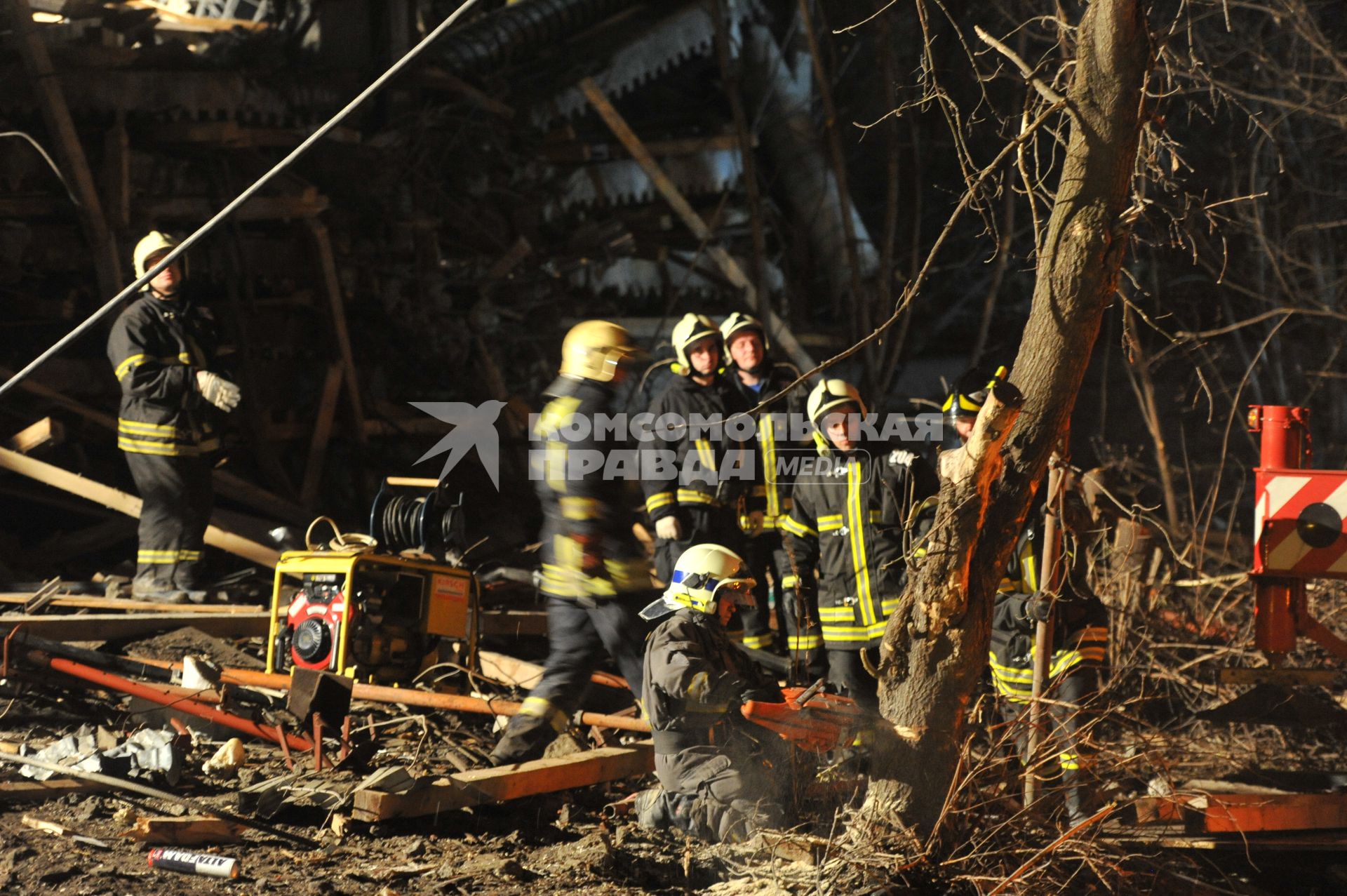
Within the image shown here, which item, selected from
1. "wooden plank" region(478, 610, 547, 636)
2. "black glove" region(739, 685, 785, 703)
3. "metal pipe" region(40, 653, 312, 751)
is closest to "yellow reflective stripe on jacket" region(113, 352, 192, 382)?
"metal pipe" region(40, 653, 312, 751)

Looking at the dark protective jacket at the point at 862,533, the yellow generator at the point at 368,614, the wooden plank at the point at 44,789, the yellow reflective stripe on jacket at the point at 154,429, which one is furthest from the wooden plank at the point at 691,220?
the wooden plank at the point at 44,789

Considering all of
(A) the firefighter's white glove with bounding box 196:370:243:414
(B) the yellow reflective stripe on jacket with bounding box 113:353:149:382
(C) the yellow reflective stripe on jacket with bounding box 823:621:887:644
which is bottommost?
(C) the yellow reflective stripe on jacket with bounding box 823:621:887:644

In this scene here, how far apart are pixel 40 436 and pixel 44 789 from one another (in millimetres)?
3342

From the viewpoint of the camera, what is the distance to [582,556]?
509cm

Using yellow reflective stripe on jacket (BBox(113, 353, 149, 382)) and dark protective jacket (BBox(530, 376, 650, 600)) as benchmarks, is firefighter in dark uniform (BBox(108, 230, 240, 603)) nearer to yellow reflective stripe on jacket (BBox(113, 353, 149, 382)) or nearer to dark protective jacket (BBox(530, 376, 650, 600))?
yellow reflective stripe on jacket (BBox(113, 353, 149, 382))

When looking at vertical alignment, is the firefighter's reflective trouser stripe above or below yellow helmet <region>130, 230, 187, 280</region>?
below

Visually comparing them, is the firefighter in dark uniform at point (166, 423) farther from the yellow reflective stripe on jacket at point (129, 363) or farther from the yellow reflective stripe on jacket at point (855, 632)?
the yellow reflective stripe on jacket at point (855, 632)

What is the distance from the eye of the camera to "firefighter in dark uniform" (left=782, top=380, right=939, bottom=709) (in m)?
5.55

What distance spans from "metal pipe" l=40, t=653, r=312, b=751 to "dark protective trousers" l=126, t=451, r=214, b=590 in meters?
1.45

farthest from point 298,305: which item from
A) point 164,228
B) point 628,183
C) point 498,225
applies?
point 628,183

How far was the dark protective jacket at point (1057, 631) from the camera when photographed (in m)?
5.23

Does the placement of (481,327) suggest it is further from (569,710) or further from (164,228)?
(569,710)

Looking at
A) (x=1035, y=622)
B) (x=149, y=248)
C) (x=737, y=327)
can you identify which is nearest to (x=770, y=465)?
(x=737, y=327)

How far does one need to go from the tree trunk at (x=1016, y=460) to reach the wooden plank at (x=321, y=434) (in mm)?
5759
